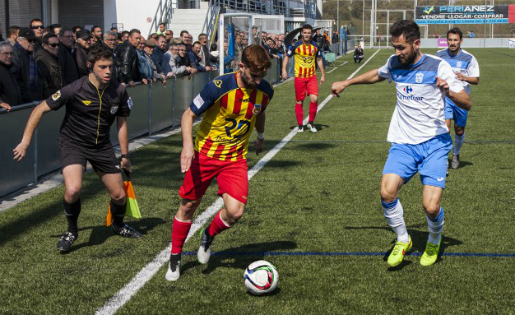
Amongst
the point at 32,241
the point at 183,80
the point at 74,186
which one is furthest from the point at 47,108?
the point at 183,80

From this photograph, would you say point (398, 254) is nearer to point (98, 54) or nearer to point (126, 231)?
point (126, 231)

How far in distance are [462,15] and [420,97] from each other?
7570 centimetres

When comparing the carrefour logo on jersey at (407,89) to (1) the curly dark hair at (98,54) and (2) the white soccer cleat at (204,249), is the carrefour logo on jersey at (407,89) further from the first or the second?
(1) the curly dark hair at (98,54)

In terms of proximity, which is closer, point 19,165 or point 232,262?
point 232,262

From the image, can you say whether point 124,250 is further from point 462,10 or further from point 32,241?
point 462,10

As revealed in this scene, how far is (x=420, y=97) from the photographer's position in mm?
6227

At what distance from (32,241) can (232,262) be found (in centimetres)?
207

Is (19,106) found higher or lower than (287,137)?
higher

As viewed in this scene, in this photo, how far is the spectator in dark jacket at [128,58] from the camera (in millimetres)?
13297

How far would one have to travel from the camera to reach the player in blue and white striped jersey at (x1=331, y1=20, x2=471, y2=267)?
6.02 meters

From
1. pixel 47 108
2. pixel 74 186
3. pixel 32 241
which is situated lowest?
pixel 32 241

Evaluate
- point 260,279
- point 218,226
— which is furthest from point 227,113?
point 260,279

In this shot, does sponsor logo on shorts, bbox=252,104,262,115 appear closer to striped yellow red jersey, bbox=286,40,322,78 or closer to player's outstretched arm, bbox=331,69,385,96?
player's outstretched arm, bbox=331,69,385,96

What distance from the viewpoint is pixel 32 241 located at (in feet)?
23.1
